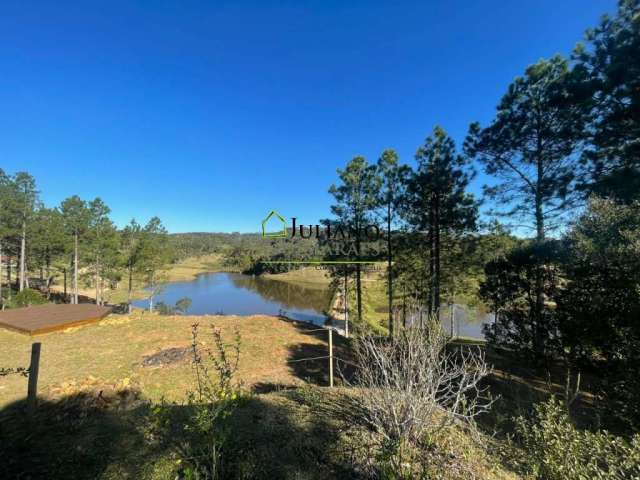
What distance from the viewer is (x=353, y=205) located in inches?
440

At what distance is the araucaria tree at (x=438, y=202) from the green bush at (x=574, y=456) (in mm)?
7059

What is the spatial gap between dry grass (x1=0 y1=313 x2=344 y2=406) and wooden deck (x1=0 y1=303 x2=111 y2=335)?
339mm

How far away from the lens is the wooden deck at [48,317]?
33.6ft

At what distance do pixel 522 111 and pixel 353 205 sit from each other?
236 inches

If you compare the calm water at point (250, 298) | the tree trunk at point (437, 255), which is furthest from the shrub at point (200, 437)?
the calm water at point (250, 298)

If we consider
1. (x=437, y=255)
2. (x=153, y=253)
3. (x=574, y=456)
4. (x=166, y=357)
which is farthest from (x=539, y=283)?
(x=153, y=253)

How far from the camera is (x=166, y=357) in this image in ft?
26.3

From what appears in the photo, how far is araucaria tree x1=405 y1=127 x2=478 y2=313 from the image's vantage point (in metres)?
9.22

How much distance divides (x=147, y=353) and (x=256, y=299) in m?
28.2

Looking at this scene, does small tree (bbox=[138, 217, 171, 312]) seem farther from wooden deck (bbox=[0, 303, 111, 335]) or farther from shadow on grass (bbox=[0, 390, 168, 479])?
shadow on grass (bbox=[0, 390, 168, 479])

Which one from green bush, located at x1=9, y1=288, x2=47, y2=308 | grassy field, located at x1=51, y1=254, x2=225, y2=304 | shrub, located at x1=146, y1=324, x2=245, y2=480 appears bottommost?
grassy field, located at x1=51, y1=254, x2=225, y2=304

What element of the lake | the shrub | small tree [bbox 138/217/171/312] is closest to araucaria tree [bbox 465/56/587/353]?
the shrub

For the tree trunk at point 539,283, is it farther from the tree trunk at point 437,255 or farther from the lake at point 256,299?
the lake at point 256,299

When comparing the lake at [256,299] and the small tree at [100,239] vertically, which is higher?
the small tree at [100,239]
